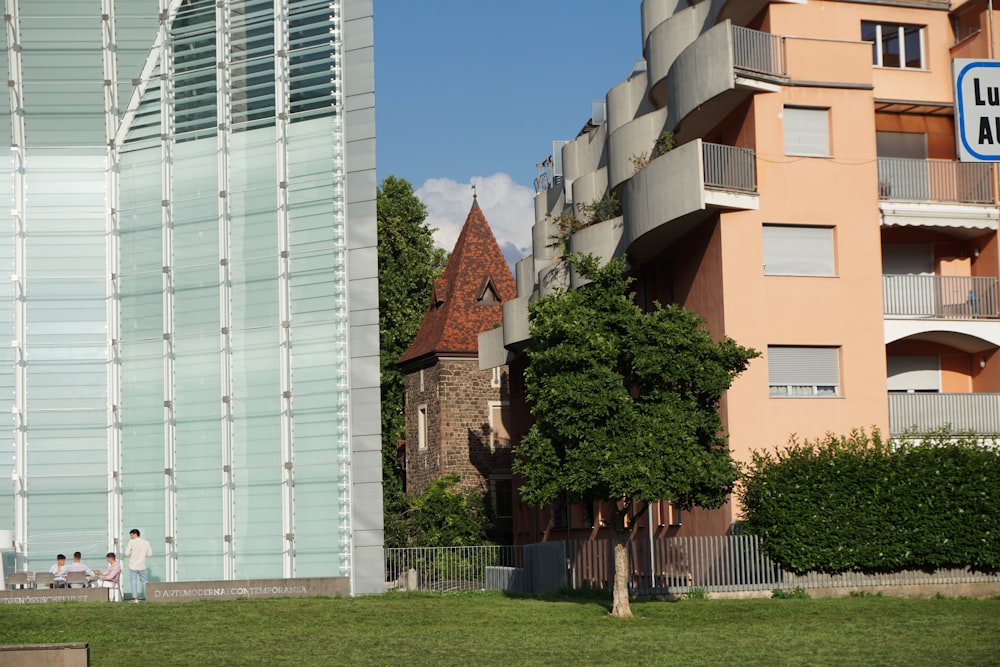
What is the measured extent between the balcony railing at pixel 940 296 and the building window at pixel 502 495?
29.2 m

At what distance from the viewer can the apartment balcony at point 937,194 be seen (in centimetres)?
3347

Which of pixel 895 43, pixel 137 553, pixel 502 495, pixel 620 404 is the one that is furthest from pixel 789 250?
pixel 502 495

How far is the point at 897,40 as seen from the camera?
35625 millimetres

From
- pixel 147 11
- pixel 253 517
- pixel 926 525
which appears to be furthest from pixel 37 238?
pixel 926 525

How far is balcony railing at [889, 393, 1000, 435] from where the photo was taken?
108ft

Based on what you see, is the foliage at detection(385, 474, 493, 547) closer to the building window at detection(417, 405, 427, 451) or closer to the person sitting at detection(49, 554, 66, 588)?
the building window at detection(417, 405, 427, 451)

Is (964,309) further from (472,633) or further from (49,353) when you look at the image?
(49,353)

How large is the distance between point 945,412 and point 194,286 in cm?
1686

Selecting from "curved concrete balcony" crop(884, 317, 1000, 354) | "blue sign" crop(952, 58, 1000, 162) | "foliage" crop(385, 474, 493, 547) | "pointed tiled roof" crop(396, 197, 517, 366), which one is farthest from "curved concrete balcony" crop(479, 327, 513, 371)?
"blue sign" crop(952, 58, 1000, 162)

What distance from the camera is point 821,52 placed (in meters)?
32.7

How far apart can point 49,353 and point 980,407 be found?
2077cm

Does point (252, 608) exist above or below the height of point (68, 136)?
below

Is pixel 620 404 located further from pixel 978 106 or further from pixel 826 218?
pixel 978 106

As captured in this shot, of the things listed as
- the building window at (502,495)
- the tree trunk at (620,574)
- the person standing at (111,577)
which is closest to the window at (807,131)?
the tree trunk at (620,574)
